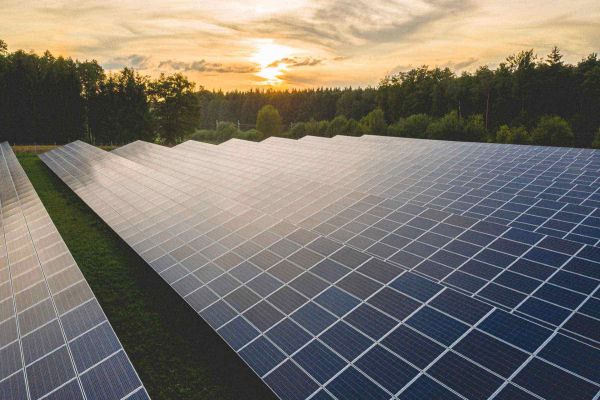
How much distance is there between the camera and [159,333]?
14.0m

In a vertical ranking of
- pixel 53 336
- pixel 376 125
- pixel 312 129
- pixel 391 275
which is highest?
pixel 376 125

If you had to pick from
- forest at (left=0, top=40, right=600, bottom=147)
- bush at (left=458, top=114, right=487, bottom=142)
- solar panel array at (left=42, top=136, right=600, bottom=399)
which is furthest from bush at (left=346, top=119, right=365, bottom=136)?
solar panel array at (left=42, top=136, right=600, bottom=399)

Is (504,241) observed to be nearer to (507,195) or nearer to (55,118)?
(507,195)

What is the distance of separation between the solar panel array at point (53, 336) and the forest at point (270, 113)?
7035cm

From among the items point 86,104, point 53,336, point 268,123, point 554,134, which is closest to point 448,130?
point 554,134

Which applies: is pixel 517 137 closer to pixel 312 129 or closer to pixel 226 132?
pixel 312 129

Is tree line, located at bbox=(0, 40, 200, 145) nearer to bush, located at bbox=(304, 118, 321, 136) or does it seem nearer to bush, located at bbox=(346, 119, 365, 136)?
bush, located at bbox=(304, 118, 321, 136)

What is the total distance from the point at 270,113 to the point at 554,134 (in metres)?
74.2

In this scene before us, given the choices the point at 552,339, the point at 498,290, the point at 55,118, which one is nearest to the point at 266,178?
the point at 498,290

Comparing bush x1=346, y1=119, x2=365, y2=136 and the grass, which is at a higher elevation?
bush x1=346, y1=119, x2=365, y2=136

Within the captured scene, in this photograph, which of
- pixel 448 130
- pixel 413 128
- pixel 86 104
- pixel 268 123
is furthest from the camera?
pixel 268 123

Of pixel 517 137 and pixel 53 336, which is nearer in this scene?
pixel 53 336

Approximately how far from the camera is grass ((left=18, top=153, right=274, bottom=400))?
11.4 metres

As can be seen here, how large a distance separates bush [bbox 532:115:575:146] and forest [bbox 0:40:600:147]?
0.14 metres
